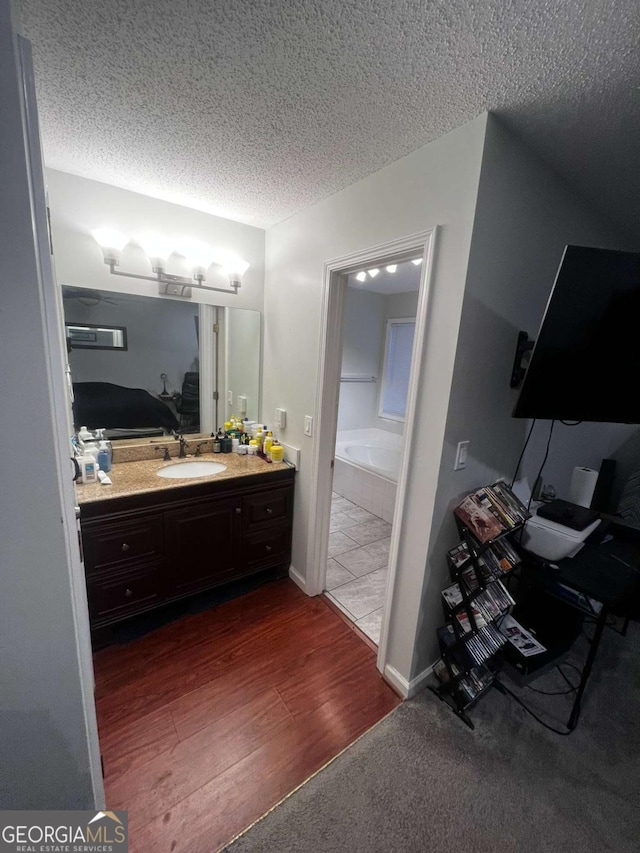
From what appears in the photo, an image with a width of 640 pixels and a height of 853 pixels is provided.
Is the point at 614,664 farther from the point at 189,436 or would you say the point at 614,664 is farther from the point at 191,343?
the point at 191,343

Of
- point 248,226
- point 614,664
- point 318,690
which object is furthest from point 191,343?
point 614,664

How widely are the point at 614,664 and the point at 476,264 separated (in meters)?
2.33

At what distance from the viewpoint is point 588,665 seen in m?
1.38

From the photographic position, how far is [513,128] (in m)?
1.21

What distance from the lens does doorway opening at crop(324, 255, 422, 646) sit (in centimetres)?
301

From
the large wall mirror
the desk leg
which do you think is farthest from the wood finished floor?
the large wall mirror

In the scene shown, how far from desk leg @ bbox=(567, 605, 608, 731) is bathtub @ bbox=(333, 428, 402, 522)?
154 cm

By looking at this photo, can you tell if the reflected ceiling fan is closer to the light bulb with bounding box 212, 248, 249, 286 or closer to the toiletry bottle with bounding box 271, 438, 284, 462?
the light bulb with bounding box 212, 248, 249, 286

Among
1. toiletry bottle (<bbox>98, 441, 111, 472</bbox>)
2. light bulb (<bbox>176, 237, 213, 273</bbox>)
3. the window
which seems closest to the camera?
toiletry bottle (<bbox>98, 441, 111, 472</bbox>)

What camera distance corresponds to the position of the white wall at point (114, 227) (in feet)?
5.76

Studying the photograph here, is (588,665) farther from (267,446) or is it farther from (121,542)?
(121,542)

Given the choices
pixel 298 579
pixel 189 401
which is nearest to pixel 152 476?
pixel 189 401

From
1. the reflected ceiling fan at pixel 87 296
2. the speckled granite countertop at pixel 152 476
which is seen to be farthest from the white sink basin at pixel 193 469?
the reflected ceiling fan at pixel 87 296

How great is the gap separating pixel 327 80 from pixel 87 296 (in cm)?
165
